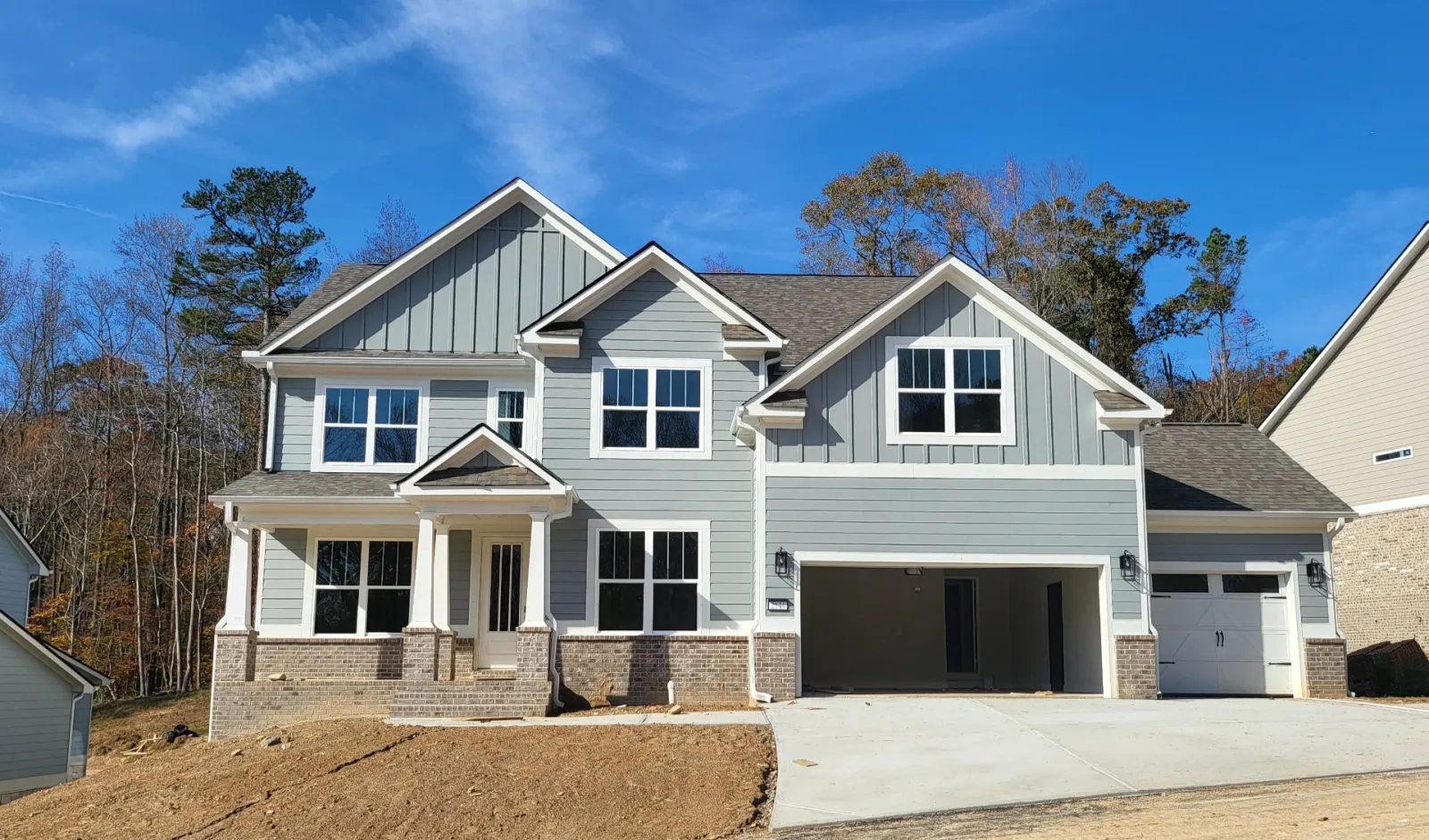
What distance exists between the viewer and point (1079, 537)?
55.4 feet

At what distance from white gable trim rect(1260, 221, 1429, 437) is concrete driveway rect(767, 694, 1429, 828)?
1086 cm

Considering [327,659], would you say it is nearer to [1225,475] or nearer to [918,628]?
[918,628]

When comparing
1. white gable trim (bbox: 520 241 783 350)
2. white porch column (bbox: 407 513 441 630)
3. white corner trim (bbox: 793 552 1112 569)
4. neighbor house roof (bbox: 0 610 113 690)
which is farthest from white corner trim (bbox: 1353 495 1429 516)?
neighbor house roof (bbox: 0 610 113 690)

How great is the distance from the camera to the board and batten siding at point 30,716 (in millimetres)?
23188

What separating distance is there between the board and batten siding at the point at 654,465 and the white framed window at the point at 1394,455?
13.5 metres

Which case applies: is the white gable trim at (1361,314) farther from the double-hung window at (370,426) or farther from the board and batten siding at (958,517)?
the double-hung window at (370,426)

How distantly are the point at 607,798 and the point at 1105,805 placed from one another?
434 centimetres

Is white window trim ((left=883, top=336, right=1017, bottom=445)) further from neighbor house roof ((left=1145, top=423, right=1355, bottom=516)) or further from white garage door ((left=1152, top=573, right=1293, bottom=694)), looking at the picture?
white garage door ((left=1152, top=573, right=1293, bottom=694))

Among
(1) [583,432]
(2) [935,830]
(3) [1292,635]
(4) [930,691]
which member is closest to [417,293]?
(1) [583,432]

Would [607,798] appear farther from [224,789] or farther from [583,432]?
[583,432]

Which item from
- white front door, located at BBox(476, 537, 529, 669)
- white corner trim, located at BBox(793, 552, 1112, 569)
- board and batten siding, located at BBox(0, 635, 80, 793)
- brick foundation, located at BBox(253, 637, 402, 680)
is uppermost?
white corner trim, located at BBox(793, 552, 1112, 569)

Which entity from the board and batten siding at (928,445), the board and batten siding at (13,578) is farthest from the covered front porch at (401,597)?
the board and batten siding at (13,578)

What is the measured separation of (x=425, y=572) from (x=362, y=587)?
316cm

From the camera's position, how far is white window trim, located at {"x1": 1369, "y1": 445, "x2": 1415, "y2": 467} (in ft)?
73.6
